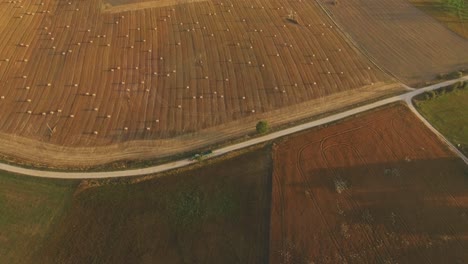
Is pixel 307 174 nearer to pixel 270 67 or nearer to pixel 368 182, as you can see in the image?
pixel 368 182

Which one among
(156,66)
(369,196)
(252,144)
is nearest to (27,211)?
(252,144)

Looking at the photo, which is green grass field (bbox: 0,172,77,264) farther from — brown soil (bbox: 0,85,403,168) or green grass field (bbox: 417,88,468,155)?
green grass field (bbox: 417,88,468,155)

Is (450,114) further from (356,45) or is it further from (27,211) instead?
(27,211)

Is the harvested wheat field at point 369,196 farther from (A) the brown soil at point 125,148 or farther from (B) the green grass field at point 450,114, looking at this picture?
(A) the brown soil at point 125,148

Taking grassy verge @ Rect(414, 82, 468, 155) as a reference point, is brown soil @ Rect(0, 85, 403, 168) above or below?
below

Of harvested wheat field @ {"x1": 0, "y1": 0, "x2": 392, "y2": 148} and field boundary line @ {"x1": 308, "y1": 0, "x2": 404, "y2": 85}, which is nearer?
harvested wheat field @ {"x1": 0, "y1": 0, "x2": 392, "y2": 148}

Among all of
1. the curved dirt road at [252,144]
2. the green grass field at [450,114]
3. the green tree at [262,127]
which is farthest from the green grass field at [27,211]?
the green grass field at [450,114]

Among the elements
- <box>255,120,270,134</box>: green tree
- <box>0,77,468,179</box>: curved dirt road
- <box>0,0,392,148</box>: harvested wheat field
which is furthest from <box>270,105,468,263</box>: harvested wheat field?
<box>0,0,392,148</box>: harvested wheat field
